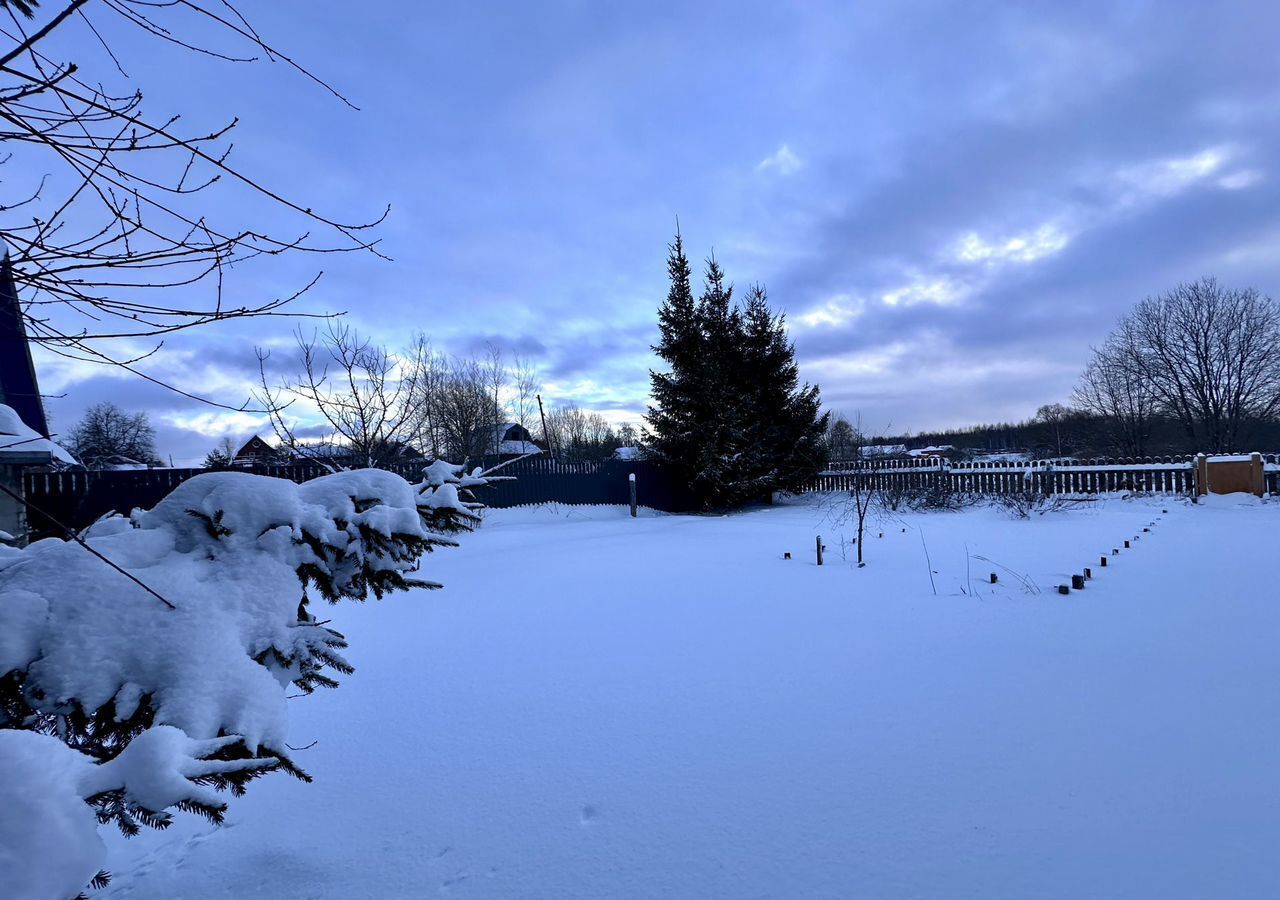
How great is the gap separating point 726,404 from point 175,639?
47.0ft

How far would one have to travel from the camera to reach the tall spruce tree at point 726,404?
49.9 feet

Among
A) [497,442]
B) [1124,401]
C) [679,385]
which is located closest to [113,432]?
[497,442]

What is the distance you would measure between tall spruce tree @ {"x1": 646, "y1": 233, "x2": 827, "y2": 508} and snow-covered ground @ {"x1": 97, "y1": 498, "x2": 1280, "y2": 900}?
9.69 m

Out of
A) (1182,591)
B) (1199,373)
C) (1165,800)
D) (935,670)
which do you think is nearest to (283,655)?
(1165,800)

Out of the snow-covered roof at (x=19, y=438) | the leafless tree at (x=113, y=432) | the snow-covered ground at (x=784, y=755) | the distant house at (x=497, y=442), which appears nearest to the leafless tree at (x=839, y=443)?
the distant house at (x=497, y=442)

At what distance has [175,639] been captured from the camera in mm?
1372

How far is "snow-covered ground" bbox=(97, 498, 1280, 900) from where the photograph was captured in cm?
192

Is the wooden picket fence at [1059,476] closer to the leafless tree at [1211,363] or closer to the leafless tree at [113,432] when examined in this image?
the leafless tree at [1211,363]

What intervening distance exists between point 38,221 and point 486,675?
3.11m

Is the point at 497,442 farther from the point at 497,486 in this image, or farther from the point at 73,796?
the point at 73,796

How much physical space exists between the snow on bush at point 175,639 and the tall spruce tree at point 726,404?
13.4 metres

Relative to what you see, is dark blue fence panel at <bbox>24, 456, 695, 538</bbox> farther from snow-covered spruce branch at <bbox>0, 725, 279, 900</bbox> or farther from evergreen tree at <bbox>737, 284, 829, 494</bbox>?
snow-covered spruce branch at <bbox>0, 725, 279, 900</bbox>

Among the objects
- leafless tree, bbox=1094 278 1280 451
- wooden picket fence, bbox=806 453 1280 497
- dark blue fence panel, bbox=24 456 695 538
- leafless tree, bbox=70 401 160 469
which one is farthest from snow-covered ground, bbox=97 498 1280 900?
leafless tree, bbox=70 401 160 469

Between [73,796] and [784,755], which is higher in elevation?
[73,796]
